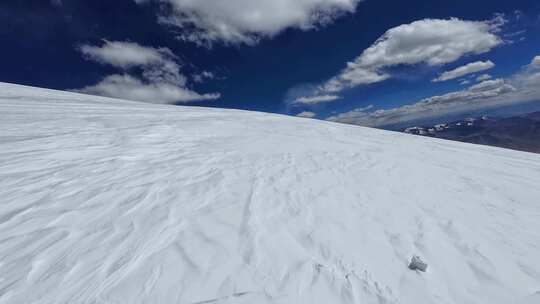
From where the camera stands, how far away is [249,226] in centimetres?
367

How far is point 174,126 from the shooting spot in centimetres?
987

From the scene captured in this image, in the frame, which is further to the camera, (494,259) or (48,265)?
(494,259)

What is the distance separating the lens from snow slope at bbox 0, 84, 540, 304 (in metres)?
2.63

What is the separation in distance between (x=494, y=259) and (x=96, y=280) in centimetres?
417

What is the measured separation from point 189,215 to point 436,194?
4.31 m

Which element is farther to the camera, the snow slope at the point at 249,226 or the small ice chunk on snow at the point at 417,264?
the small ice chunk on snow at the point at 417,264

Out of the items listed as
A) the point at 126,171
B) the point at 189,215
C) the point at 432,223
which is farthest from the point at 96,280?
the point at 432,223

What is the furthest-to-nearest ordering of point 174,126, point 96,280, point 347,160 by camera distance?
point 174,126 < point 347,160 < point 96,280

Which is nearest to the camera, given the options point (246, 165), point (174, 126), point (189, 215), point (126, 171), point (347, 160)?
point (189, 215)

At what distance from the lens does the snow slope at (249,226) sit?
2627mm

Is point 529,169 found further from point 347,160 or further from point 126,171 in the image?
point 126,171

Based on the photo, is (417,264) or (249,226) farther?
(249,226)

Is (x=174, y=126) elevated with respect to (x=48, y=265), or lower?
elevated

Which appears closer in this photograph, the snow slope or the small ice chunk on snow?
the snow slope
